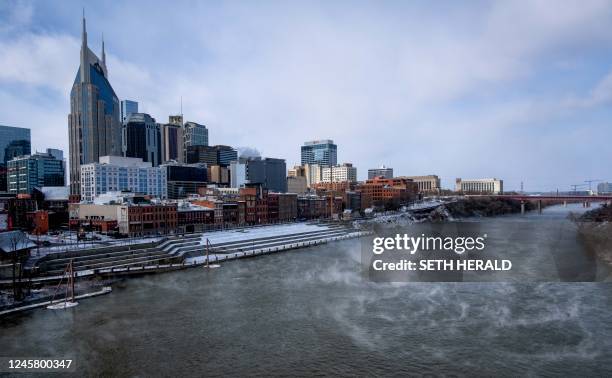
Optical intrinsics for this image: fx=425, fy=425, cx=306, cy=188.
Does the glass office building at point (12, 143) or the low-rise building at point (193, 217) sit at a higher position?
the glass office building at point (12, 143)

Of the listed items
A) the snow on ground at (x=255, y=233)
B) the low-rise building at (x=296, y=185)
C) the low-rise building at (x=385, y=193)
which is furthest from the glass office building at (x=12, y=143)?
the snow on ground at (x=255, y=233)

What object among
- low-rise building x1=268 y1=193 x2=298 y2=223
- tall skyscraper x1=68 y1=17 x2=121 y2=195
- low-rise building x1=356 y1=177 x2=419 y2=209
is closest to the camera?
low-rise building x1=268 y1=193 x2=298 y2=223

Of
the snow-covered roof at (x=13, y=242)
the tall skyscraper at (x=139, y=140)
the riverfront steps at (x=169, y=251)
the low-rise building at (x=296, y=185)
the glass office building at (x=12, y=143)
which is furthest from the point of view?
the tall skyscraper at (x=139, y=140)

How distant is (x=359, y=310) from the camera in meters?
24.9

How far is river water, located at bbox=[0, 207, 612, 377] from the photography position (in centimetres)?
1788

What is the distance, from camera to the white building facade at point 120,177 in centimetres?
9269

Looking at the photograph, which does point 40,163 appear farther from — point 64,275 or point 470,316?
point 470,316

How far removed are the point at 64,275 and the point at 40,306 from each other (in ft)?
20.8

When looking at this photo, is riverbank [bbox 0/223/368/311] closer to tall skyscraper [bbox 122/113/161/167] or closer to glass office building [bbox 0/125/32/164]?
tall skyscraper [bbox 122/113/161/167]

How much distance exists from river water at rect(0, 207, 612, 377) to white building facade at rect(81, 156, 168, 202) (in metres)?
65.9

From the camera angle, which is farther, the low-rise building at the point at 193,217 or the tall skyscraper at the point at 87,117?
the tall skyscraper at the point at 87,117

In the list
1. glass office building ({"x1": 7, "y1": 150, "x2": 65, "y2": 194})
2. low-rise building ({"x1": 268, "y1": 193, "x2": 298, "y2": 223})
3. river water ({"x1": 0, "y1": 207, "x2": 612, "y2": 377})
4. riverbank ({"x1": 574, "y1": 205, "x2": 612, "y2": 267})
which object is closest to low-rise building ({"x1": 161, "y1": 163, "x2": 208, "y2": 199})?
glass office building ({"x1": 7, "y1": 150, "x2": 65, "y2": 194})

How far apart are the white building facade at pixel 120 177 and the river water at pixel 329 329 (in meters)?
65.9

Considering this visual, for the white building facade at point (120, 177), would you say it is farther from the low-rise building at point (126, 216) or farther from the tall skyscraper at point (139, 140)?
the tall skyscraper at point (139, 140)
